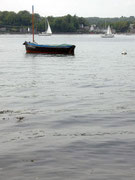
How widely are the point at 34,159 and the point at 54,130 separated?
3.04 metres

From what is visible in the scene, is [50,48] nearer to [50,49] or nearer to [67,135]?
[50,49]

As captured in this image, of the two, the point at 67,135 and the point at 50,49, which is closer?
the point at 67,135

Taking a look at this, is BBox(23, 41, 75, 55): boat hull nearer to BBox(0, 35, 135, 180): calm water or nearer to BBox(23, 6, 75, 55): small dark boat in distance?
BBox(23, 6, 75, 55): small dark boat in distance

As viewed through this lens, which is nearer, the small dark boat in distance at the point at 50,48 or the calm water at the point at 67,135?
the calm water at the point at 67,135

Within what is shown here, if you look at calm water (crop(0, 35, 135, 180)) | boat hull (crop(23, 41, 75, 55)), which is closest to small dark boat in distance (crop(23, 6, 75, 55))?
boat hull (crop(23, 41, 75, 55))

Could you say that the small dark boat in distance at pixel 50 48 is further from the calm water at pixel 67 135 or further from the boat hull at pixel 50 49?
the calm water at pixel 67 135

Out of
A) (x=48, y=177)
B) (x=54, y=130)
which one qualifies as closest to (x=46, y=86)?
(x=54, y=130)

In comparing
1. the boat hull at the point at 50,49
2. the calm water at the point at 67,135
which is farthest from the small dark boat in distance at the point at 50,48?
the calm water at the point at 67,135

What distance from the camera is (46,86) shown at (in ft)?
76.5

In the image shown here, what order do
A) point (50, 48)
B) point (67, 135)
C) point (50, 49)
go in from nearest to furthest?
1. point (67, 135)
2. point (50, 48)
3. point (50, 49)

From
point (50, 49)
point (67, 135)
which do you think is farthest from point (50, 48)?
point (67, 135)

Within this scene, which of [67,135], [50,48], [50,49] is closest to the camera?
[67,135]

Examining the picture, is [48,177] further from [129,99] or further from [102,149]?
[129,99]

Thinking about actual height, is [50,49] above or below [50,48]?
below
